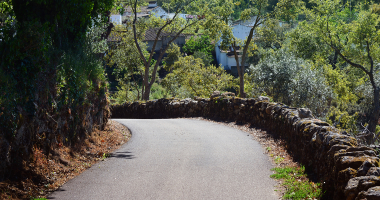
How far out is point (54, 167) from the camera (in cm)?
872

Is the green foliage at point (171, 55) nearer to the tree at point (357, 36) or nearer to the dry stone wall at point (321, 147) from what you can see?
the tree at point (357, 36)

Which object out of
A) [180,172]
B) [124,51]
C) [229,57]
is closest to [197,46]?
[229,57]

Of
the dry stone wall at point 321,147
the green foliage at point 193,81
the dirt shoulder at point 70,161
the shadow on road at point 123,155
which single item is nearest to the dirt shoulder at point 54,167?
the dirt shoulder at point 70,161

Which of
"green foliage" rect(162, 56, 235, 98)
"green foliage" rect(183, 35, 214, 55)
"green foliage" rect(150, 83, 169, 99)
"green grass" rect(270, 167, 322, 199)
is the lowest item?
"green grass" rect(270, 167, 322, 199)

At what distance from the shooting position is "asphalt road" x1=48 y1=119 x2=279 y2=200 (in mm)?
7531

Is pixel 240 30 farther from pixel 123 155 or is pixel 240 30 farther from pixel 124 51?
pixel 123 155

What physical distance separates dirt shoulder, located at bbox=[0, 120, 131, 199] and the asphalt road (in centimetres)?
32

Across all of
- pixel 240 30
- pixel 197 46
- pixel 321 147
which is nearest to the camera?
pixel 321 147

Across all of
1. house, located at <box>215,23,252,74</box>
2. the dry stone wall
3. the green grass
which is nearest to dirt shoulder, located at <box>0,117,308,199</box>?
the green grass

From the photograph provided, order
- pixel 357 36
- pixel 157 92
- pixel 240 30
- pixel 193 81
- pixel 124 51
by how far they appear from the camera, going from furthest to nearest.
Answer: pixel 240 30 < pixel 157 92 < pixel 193 81 < pixel 124 51 < pixel 357 36

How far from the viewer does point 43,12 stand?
33.2 feet

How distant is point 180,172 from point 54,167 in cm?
319

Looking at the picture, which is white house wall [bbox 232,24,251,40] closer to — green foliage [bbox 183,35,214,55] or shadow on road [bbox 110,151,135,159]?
green foliage [bbox 183,35,214,55]

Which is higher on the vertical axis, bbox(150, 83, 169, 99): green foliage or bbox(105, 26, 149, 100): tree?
bbox(105, 26, 149, 100): tree
